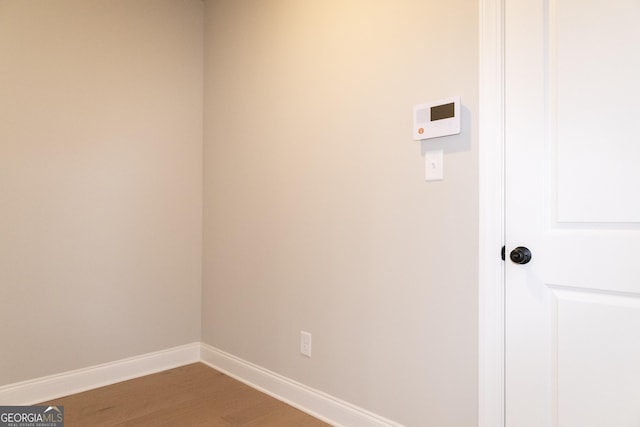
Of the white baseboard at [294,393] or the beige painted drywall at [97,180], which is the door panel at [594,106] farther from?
the beige painted drywall at [97,180]

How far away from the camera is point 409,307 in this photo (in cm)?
169

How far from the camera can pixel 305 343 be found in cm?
216

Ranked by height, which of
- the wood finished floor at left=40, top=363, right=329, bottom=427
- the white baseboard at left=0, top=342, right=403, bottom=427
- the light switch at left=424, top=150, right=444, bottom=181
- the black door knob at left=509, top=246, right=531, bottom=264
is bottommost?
the wood finished floor at left=40, top=363, right=329, bottom=427

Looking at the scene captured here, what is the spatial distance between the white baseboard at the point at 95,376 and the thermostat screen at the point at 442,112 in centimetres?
241

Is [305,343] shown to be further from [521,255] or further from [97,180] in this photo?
[97,180]

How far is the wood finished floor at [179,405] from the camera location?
199 cm

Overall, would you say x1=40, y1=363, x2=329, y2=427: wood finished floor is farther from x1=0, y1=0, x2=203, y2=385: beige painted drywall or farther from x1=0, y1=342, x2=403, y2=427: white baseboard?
x1=0, y1=0, x2=203, y2=385: beige painted drywall

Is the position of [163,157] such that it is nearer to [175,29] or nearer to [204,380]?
[175,29]

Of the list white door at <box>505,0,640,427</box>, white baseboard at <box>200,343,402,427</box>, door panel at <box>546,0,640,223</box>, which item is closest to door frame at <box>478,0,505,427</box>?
white door at <box>505,0,640,427</box>

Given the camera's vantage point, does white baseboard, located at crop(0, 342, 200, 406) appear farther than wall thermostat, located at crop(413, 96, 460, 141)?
Yes

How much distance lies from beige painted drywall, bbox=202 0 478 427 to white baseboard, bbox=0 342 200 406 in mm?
249

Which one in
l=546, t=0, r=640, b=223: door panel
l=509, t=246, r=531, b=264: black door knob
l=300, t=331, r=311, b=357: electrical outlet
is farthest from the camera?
l=300, t=331, r=311, b=357: electrical outlet

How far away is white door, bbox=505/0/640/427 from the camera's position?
1191 millimetres

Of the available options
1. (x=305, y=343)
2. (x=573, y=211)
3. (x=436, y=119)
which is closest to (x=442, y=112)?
(x=436, y=119)
